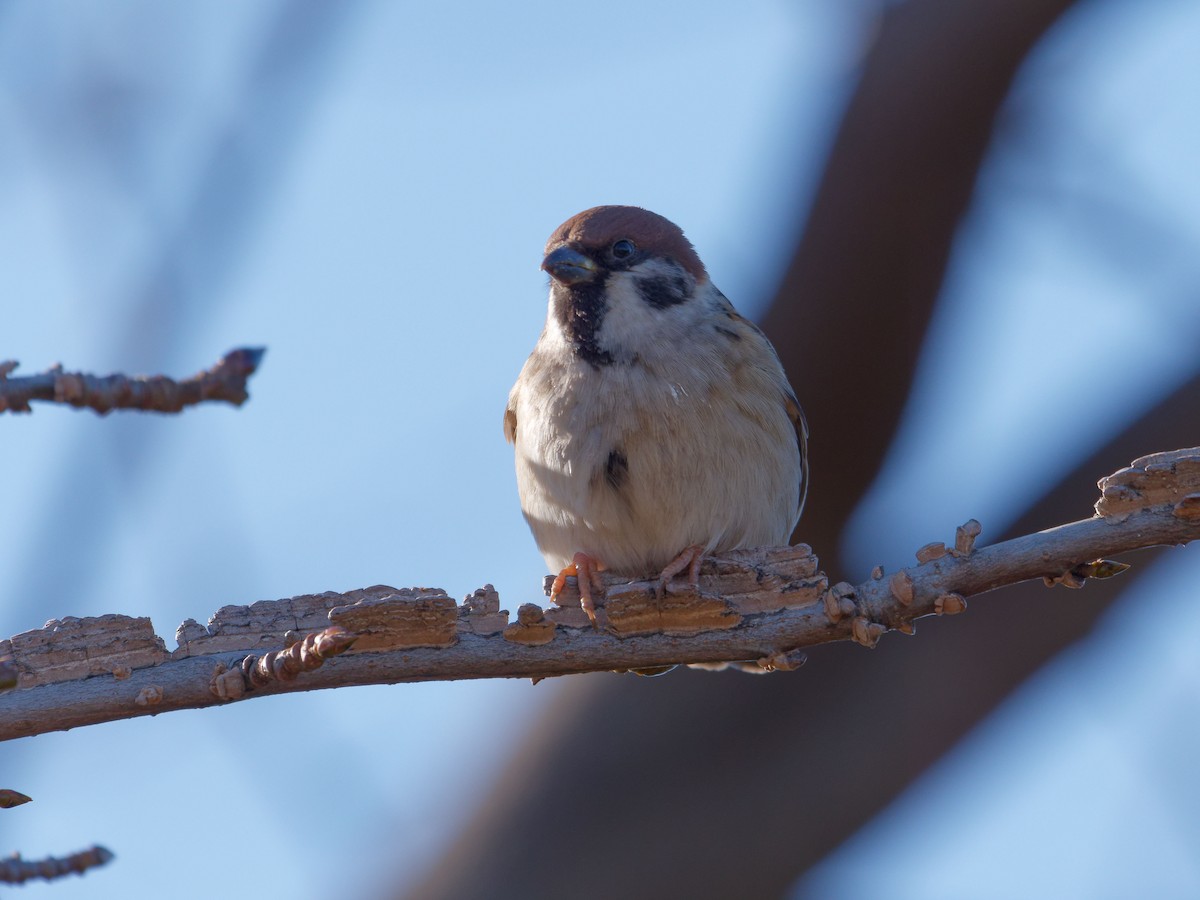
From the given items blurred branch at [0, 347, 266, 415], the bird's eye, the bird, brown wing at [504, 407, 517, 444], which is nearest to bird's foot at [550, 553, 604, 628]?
the bird

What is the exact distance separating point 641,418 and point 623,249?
0.67 meters

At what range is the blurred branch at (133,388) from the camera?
1566 millimetres

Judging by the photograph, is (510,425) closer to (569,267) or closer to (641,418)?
(569,267)

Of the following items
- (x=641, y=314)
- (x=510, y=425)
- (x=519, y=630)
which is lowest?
(x=519, y=630)

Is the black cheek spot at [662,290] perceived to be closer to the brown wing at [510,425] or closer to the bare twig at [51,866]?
the brown wing at [510,425]

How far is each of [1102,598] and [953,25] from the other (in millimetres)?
2017

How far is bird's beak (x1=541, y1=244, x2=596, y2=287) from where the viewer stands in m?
4.01

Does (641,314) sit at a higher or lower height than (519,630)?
higher

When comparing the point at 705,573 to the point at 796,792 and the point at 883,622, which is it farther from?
Result: the point at 796,792

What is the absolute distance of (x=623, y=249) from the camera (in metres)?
4.11

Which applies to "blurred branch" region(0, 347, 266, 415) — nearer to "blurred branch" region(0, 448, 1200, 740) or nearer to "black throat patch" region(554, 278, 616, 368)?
"blurred branch" region(0, 448, 1200, 740)

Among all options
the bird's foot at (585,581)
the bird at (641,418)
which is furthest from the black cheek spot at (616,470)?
the bird's foot at (585,581)

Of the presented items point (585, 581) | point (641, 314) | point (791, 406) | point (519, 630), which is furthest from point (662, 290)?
point (519, 630)

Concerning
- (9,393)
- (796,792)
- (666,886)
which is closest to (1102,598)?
(796,792)
